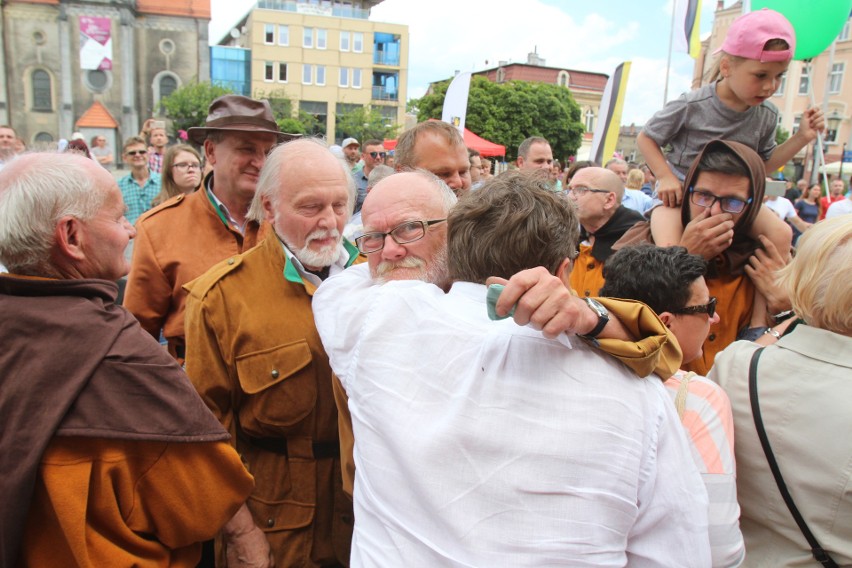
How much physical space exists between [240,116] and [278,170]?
74cm

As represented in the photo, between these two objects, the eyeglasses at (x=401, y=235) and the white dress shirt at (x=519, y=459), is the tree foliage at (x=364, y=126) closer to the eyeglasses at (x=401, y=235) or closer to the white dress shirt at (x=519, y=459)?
the eyeglasses at (x=401, y=235)

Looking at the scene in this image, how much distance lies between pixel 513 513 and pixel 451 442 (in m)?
0.18

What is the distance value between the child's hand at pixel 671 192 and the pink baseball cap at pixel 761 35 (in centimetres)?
61

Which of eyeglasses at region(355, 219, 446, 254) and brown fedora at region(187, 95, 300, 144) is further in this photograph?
brown fedora at region(187, 95, 300, 144)

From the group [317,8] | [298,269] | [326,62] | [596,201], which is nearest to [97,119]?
[326,62]

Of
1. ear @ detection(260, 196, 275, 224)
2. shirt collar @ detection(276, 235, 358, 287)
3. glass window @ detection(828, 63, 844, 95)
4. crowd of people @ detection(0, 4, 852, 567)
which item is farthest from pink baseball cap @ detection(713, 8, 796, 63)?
glass window @ detection(828, 63, 844, 95)

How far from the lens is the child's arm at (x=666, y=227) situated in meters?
2.52

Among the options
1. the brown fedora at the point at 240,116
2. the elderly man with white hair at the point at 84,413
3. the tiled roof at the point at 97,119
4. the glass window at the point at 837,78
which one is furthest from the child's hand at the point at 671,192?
the tiled roof at the point at 97,119

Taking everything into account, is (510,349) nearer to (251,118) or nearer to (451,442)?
(451,442)

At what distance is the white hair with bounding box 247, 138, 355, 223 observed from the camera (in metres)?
2.33

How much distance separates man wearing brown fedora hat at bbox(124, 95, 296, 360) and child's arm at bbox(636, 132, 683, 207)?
1796 millimetres

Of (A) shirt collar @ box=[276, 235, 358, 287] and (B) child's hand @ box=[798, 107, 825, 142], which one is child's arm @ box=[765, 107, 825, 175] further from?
(A) shirt collar @ box=[276, 235, 358, 287]

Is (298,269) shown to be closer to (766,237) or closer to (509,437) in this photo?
(509,437)

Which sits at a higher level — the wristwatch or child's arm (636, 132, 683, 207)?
child's arm (636, 132, 683, 207)
